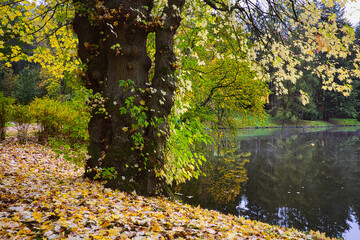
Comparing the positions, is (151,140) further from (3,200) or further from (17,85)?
(17,85)

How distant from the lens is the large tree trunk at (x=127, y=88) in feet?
12.8

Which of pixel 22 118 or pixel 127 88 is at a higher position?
pixel 127 88

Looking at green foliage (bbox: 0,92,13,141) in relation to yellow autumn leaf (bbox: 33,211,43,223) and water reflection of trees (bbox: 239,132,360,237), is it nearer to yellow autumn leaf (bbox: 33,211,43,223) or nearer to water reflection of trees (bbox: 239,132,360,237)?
yellow autumn leaf (bbox: 33,211,43,223)

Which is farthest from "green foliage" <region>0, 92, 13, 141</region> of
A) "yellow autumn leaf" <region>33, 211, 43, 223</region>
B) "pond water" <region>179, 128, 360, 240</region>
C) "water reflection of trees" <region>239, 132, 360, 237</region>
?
"water reflection of trees" <region>239, 132, 360, 237</region>


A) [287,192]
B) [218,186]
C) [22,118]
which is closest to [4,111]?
[22,118]

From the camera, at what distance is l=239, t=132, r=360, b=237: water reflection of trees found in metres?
6.03

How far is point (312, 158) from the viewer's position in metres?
13.0

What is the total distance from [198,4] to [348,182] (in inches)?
332

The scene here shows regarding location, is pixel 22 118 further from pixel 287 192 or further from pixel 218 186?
pixel 287 192

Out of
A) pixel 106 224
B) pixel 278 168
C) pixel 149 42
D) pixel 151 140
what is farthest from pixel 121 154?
pixel 278 168

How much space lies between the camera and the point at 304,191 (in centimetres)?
789

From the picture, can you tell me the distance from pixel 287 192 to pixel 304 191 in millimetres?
629

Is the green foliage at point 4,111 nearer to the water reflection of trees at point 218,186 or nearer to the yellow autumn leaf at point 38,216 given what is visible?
the water reflection of trees at point 218,186

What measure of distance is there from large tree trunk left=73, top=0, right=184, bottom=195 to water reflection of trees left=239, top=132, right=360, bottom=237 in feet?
11.8
